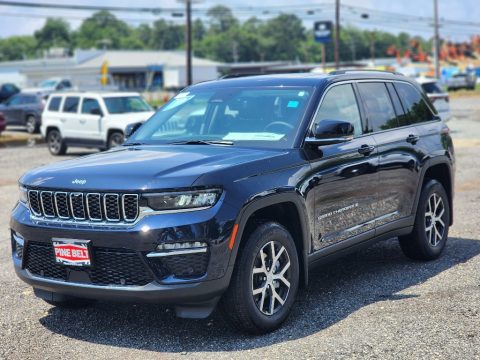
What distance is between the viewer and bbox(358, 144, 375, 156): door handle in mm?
6436

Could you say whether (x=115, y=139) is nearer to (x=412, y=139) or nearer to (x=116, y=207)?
(x=412, y=139)

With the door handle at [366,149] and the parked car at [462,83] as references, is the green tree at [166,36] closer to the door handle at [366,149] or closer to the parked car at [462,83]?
the parked car at [462,83]

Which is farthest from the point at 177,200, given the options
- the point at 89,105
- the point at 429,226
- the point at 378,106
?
the point at 89,105

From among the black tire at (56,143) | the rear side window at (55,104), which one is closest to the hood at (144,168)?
the black tire at (56,143)

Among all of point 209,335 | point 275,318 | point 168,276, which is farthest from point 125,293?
point 275,318

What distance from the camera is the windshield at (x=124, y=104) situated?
20.3 m

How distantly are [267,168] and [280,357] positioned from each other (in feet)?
4.33

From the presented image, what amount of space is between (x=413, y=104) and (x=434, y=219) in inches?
46.4

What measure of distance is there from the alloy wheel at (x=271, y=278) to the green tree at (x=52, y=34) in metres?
176

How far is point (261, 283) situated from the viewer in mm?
5289

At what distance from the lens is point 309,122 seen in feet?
19.6

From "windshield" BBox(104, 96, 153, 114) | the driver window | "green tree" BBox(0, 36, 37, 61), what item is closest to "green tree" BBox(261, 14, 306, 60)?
"green tree" BBox(0, 36, 37, 61)

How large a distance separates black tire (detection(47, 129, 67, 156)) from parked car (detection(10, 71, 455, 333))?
588 inches

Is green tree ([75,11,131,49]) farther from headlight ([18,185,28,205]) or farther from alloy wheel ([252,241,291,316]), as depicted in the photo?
alloy wheel ([252,241,291,316])
